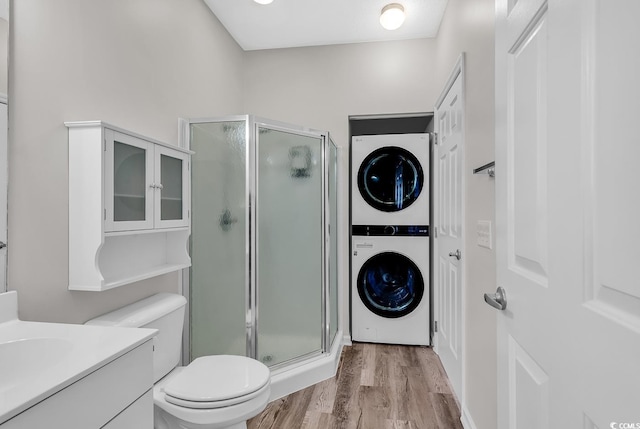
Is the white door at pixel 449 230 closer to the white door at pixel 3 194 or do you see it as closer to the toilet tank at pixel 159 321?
the toilet tank at pixel 159 321

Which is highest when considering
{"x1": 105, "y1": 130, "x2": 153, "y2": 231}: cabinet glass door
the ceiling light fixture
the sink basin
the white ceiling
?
the white ceiling

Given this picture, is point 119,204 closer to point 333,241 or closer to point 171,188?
point 171,188

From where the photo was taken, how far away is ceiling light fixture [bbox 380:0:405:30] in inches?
97.8

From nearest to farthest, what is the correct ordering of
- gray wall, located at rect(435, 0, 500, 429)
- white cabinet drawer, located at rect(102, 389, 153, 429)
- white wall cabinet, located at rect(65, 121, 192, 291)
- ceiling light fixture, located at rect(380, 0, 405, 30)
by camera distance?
white cabinet drawer, located at rect(102, 389, 153, 429) < white wall cabinet, located at rect(65, 121, 192, 291) < gray wall, located at rect(435, 0, 500, 429) < ceiling light fixture, located at rect(380, 0, 405, 30)

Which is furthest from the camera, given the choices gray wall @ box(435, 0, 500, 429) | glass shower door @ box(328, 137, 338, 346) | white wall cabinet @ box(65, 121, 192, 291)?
glass shower door @ box(328, 137, 338, 346)

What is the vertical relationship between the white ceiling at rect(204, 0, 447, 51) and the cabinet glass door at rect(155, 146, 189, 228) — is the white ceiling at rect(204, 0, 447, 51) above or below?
above

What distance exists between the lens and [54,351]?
1003 mm

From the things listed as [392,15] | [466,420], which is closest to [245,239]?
[466,420]

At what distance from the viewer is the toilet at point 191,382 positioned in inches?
53.2

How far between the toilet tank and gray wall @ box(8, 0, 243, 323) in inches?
3.1

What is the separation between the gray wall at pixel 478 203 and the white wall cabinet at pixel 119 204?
1552 mm

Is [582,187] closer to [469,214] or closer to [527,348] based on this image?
[527,348]

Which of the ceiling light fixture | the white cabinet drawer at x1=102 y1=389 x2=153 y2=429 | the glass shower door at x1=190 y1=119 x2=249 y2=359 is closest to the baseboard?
the glass shower door at x1=190 y1=119 x2=249 y2=359

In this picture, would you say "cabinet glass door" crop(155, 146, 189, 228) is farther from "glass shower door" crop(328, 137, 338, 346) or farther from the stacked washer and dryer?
the stacked washer and dryer
